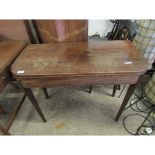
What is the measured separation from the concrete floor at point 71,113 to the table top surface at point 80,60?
28.1 inches

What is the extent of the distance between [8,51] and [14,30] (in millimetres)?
255

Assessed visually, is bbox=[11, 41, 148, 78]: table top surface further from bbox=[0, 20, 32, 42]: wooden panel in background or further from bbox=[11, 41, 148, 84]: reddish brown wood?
bbox=[0, 20, 32, 42]: wooden panel in background

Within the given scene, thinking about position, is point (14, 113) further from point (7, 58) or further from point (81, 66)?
point (81, 66)

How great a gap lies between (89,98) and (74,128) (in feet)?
1.40

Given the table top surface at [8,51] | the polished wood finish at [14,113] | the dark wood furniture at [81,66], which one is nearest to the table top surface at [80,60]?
the dark wood furniture at [81,66]

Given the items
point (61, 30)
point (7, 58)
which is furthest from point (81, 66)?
point (7, 58)

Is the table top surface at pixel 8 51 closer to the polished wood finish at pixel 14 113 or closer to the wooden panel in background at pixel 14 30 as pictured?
the wooden panel in background at pixel 14 30

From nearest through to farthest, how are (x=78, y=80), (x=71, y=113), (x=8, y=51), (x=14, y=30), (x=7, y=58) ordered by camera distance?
(x=78, y=80)
(x=7, y=58)
(x=8, y=51)
(x=14, y=30)
(x=71, y=113)

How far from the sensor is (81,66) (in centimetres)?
100

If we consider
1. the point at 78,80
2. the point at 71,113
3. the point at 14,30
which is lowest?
the point at 71,113

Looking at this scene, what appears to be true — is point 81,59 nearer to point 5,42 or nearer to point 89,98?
point 89,98

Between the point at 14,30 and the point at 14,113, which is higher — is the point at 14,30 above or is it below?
above
